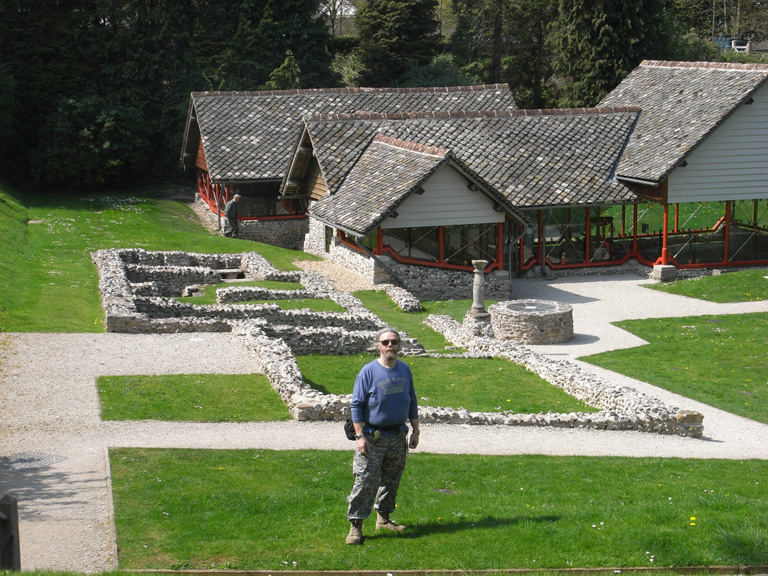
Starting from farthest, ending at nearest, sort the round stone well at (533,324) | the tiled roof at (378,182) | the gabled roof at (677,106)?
the gabled roof at (677,106)
the tiled roof at (378,182)
the round stone well at (533,324)

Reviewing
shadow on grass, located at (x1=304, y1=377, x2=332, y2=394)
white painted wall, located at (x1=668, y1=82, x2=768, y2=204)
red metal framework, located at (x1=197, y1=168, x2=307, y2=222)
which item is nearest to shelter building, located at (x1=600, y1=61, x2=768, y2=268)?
white painted wall, located at (x1=668, y1=82, x2=768, y2=204)

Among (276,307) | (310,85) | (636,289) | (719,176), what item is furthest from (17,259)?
(310,85)

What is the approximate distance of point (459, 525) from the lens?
11898 mm

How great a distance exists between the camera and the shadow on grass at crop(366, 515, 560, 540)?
1162 cm

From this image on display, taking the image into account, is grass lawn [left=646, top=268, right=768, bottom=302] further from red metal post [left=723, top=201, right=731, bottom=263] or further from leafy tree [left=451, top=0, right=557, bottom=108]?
leafy tree [left=451, top=0, right=557, bottom=108]

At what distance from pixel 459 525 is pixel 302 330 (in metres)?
12.6

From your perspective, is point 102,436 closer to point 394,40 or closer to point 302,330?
point 302,330

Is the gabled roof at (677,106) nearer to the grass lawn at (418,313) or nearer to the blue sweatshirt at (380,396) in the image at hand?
the grass lawn at (418,313)

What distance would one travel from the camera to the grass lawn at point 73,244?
83.6ft

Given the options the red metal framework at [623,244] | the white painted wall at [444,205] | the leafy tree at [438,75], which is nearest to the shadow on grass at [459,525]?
the white painted wall at [444,205]

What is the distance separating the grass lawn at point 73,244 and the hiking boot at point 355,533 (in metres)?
14.1

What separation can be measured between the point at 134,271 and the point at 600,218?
17.1 m

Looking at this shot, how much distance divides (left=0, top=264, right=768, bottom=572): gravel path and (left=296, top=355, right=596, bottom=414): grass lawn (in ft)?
4.56

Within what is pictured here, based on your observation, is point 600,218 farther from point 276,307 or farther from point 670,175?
point 276,307
